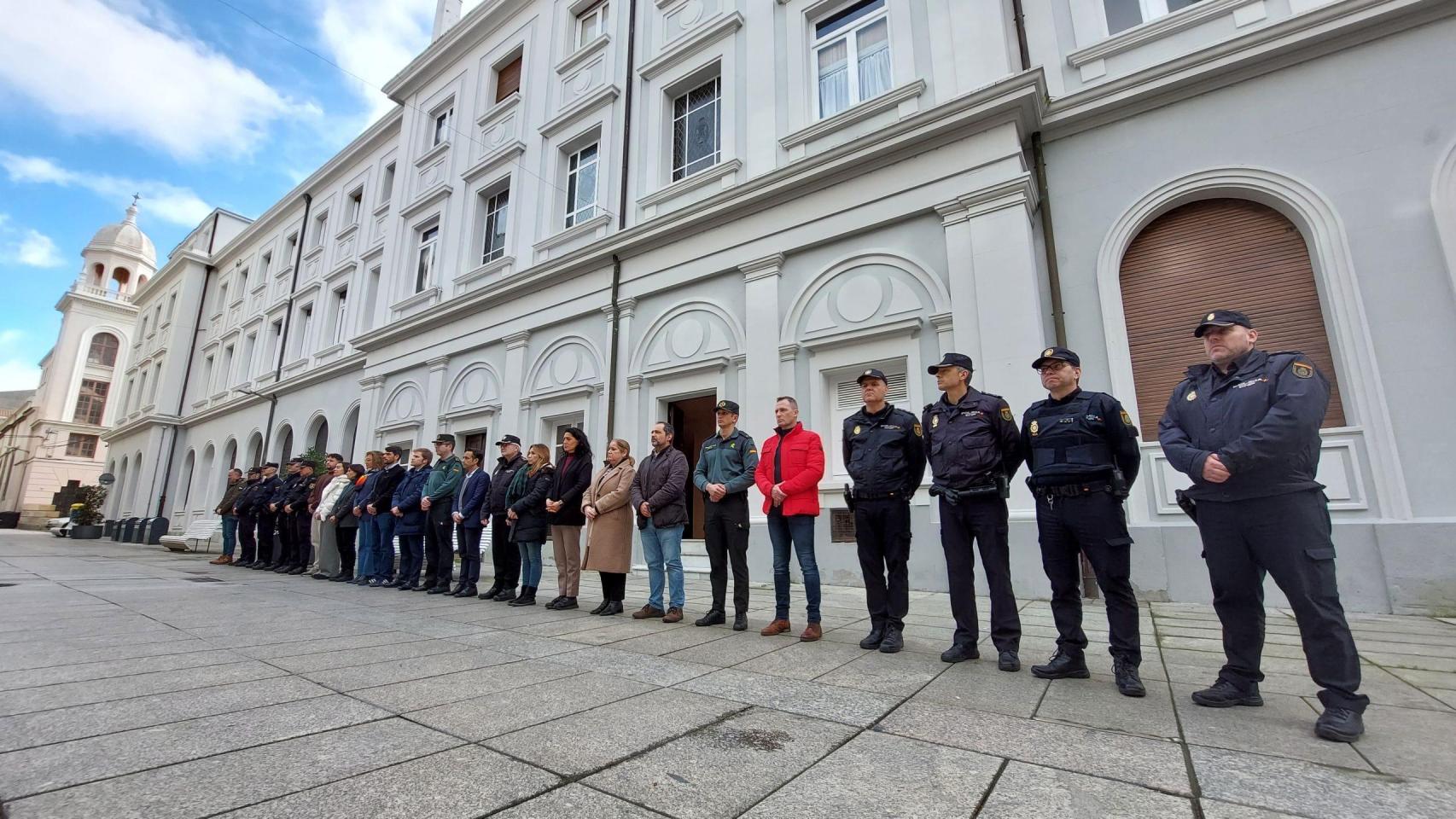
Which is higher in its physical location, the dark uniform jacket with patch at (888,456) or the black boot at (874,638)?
the dark uniform jacket with patch at (888,456)

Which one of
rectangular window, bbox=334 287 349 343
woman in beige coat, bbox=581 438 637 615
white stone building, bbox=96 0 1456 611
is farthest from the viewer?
rectangular window, bbox=334 287 349 343

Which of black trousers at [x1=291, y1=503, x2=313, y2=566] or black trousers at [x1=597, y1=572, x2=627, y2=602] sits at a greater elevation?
black trousers at [x1=291, y1=503, x2=313, y2=566]

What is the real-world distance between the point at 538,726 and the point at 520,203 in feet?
43.5

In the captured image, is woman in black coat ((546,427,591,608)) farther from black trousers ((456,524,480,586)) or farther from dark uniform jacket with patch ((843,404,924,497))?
dark uniform jacket with patch ((843,404,924,497))

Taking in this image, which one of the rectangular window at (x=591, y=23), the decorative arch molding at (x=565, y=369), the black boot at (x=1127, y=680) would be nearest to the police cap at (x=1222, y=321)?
the black boot at (x=1127, y=680)

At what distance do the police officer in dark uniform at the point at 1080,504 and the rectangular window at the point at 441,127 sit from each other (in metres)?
18.2

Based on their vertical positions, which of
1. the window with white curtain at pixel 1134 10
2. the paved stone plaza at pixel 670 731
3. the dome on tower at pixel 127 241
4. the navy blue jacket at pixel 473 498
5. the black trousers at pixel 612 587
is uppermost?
the dome on tower at pixel 127 241

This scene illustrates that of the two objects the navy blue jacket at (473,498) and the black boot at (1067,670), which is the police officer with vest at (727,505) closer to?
the black boot at (1067,670)

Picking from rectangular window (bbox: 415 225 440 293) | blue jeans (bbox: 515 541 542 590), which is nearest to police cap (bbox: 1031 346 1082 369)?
blue jeans (bbox: 515 541 542 590)

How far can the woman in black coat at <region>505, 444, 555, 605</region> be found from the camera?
21.1 feet

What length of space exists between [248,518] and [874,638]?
12.8m

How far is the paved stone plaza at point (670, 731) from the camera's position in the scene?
5.97 feet

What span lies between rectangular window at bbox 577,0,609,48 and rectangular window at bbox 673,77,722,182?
3460 mm

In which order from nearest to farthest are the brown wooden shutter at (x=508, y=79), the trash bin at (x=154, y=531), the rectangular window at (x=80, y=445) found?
1. the brown wooden shutter at (x=508, y=79)
2. the trash bin at (x=154, y=531)
3. the rectangular window at (x=80, y=445)
